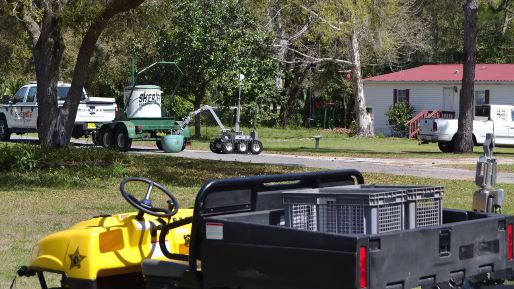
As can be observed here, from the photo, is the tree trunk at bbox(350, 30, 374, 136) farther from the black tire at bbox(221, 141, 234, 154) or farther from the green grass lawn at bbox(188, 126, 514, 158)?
the black tire at bbox(221, 141, 234, 154)

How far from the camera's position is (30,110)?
3497 cm

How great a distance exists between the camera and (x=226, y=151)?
2947 cm

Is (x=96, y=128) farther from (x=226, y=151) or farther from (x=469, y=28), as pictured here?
(x=469, y=28)

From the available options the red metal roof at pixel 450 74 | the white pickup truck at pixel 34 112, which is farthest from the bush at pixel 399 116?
the white pickup truck at pixel 34 112

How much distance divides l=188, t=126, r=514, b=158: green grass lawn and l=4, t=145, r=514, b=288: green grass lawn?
9136 mm

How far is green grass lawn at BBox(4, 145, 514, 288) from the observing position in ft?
41.6

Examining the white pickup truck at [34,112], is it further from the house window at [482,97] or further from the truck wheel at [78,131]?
the house window at [482,97]

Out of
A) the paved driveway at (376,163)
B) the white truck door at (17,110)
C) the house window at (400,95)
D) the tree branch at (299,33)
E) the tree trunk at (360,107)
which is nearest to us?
the paved driveway at (376,163)

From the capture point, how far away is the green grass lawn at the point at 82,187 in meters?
12.7

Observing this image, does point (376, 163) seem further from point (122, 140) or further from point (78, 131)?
point (78, 131)

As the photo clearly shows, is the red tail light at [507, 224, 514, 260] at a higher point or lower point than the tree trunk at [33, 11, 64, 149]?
lower

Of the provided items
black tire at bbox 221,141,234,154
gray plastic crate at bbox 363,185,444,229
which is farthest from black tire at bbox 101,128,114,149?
gray plastic crate at bbox 363,185,444,229

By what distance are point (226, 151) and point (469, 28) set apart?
30.5ft

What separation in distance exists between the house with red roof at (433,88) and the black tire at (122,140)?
19.0m
